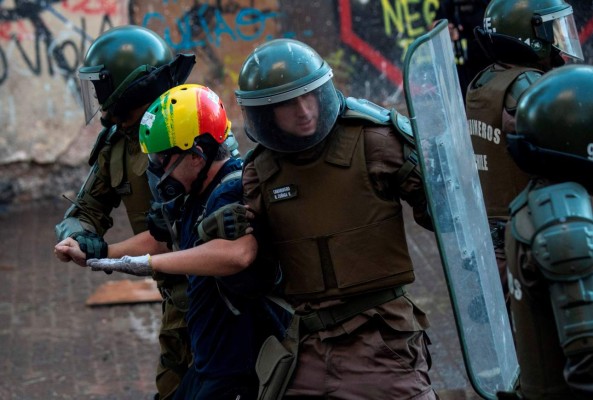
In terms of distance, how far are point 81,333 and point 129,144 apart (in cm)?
294

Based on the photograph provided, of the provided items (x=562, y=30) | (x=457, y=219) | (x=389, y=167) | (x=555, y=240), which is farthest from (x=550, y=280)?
(x=562, y=30)

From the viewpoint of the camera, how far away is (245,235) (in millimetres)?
3490

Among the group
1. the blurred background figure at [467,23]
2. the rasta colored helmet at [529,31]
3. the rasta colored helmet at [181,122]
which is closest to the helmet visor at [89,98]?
the rasta colored helmet at [181,122]

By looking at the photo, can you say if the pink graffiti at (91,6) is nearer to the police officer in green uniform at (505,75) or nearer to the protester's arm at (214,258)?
the police officer in green uniform at (505,75)

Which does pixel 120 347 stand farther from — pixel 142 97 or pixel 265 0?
pixel 265 0

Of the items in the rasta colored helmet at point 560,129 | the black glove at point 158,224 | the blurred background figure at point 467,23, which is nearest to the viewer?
the rasta colored helmet at point 560,129

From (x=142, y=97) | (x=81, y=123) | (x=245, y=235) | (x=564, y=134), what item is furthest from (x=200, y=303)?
(x=81, y=123)

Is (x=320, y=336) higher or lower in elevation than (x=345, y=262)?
lower

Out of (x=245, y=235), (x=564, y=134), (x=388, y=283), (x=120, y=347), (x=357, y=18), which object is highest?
(x=564, y=134)

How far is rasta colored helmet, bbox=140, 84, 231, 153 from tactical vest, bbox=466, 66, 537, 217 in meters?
1.26

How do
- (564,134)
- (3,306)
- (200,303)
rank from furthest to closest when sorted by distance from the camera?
(3,306), (200,303), (564,134)

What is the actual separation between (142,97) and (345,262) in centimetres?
146

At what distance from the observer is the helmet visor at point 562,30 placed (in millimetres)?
4648

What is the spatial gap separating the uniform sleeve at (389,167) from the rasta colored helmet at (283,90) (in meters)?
0.15
